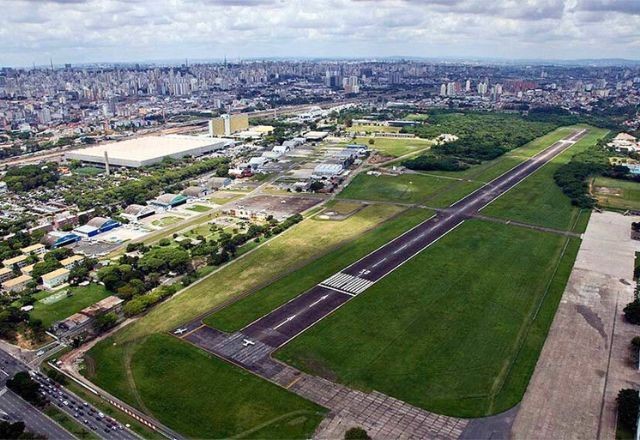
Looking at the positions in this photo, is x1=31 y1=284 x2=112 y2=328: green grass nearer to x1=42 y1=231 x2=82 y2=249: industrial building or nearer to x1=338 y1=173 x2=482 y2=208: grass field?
x1=42 y1=231 x2=82 y2=249: industrial building

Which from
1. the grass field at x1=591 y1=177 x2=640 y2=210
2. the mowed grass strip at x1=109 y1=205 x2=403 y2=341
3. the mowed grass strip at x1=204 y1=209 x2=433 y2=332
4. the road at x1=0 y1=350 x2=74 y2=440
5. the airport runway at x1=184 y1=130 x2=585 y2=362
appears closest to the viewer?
the road at x1=0 y1=350 x2=74 y2=440

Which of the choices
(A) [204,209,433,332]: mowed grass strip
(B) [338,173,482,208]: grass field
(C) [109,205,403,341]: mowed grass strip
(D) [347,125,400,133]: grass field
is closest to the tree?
(A) [204,209,433,332]: mowed grass strip

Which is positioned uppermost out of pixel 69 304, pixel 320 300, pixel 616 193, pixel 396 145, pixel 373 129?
pixel 373 129

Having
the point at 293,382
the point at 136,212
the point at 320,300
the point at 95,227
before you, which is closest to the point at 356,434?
the point at 293,382

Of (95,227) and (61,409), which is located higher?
(95,227)

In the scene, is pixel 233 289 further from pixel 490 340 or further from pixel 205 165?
pixel 205 165

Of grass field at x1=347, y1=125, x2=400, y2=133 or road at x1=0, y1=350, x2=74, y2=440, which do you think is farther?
grass field at x1=347, y1=125, x2=400, y2=133

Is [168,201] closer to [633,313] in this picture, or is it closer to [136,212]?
[136,212]
